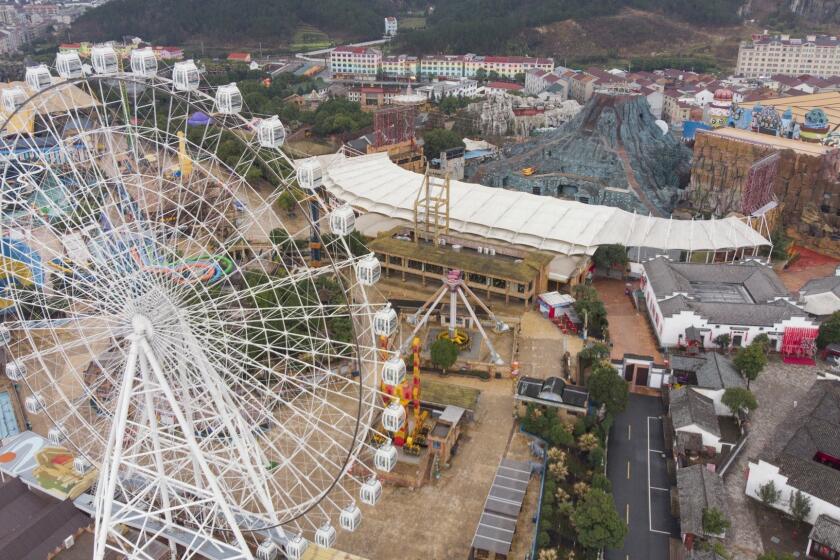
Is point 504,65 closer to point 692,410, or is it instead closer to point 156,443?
point 692,410

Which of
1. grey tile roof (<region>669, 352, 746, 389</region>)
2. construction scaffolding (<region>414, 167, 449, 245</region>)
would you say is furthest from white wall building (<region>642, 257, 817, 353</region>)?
construction scaffolding (<region>414, 167, 449, 245</region>)

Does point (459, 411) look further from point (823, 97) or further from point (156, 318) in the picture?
point (823, 97)

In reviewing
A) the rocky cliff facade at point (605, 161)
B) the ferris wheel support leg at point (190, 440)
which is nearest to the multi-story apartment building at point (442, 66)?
the rocky cliff facade at point (605, 161)

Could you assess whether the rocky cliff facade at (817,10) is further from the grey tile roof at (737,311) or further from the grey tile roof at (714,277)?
the grey tile roof at (737,311)

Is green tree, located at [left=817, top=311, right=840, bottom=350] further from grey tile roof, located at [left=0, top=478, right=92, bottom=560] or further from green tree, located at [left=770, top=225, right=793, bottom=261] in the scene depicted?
grey tile roof, located at [left=0, top=478, right=92, bottom=560]

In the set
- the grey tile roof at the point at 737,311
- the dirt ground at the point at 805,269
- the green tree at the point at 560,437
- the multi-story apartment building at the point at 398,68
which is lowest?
the green tree at the point at 560,437

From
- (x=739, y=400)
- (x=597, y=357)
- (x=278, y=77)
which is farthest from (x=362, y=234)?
(x=278, y=77)

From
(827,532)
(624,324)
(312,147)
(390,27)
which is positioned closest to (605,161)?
(624,324)
